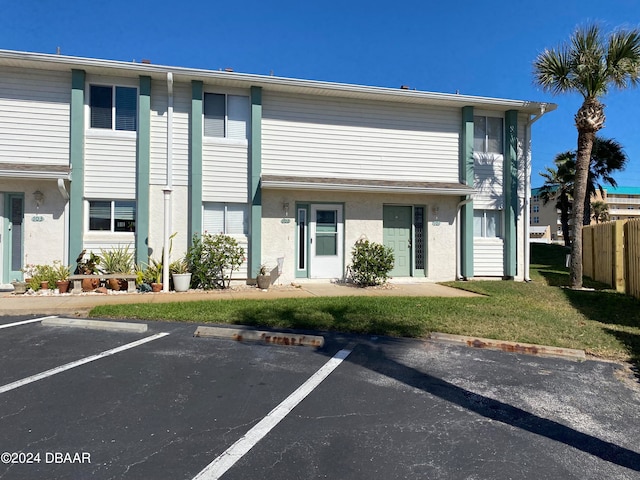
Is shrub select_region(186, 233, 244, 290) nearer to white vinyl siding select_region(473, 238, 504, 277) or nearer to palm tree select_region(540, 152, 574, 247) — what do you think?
white vinyl siding select_region(473, 238, 504, 277)

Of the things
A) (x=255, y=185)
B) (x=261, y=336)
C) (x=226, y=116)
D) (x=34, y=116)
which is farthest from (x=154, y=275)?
(x=261, y=336)

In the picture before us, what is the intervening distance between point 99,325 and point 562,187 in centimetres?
3282

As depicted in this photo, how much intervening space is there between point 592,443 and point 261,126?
10247 millimetres

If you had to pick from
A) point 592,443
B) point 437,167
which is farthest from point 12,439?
point 437,167

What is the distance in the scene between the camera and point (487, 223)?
1310cm

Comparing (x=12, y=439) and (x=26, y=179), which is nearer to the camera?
(x=12, y=439)

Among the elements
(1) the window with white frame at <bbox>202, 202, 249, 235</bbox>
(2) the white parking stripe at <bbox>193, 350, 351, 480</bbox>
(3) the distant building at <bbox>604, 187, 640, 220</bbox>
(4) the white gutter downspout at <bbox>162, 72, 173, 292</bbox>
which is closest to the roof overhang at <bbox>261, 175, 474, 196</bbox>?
(1) the window with white frame at <bbox>202, 202, 249, 235</bbox>

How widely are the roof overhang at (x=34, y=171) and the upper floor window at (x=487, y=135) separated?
38.0 ft

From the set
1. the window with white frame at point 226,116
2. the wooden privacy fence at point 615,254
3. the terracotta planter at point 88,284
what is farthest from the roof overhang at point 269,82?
the terracotta planter at point 88,284

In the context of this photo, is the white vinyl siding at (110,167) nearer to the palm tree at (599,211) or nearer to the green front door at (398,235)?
the green front door at (398,235)

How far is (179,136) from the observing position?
36.0 feet

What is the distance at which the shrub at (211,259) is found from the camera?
Result: 10.3 metres

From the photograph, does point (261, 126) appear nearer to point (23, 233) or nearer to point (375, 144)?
point (375, 144)

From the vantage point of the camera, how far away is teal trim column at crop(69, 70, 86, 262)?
401 inches
